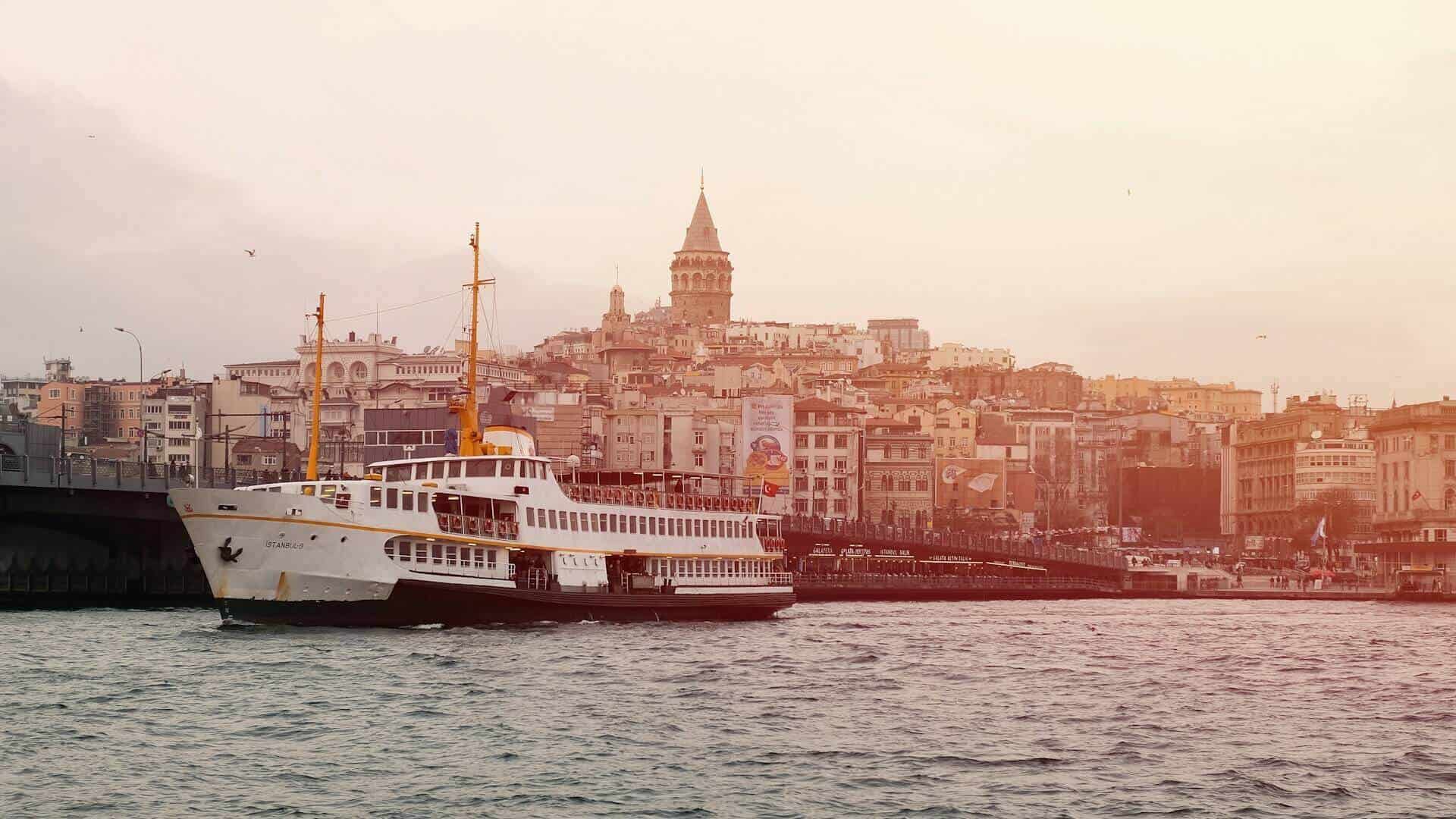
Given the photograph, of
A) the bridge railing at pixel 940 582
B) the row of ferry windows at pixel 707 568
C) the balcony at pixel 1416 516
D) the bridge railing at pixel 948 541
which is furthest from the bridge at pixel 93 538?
the balcony at pixel 1416 516

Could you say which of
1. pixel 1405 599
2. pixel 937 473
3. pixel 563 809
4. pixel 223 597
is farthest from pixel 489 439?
pixel 937 473

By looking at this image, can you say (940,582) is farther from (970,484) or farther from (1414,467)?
(970,484)

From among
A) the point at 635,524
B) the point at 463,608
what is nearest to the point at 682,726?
the point at 463,608

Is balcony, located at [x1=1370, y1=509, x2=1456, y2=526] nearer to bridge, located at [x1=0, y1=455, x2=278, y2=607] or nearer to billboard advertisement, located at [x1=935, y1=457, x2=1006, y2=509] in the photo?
billboard advertisement, located at [x1=935, y1=457, x2=1006, y2=509]

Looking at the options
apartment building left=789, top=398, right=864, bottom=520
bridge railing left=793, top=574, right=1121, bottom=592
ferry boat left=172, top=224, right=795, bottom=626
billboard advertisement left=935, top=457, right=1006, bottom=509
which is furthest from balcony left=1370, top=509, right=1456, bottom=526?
ferry boat left=172, top=224, right=795, bottom=626

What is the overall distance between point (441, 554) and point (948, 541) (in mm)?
74081

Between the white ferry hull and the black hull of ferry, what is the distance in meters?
0.04

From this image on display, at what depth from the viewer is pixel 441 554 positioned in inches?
2264

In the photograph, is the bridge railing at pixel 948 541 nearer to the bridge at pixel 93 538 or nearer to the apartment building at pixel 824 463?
the apartment building at pixel 824 463

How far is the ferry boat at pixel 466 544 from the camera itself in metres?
54.9

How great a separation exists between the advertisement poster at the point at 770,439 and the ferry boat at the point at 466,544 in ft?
256

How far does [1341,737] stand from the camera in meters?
41.7

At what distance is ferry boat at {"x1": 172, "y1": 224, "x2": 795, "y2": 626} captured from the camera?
5494cm

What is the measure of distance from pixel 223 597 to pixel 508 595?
8.39 metres
